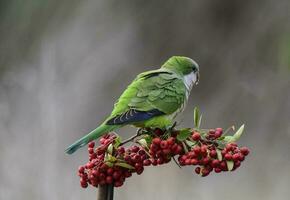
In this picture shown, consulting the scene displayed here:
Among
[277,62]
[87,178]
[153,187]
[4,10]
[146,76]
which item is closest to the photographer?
[87,178]

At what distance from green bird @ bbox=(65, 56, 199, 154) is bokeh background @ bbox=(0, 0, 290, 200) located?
3.41 feet

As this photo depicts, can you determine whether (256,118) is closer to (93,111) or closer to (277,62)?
(277,62)

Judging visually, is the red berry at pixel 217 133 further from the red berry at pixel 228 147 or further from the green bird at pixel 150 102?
the green bird at pixel 150 102

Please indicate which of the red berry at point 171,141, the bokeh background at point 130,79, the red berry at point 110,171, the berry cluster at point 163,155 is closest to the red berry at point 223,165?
the berry cluster at point 163,155

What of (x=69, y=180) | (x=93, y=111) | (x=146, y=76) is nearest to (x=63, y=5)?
(x=93, y=111)

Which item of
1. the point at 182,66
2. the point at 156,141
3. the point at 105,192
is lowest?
the point at 105,192

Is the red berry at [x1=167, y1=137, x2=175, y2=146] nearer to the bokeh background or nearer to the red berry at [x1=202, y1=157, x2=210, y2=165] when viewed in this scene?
the red berry at [x1=202, y1=157, x2=210, y2=165]

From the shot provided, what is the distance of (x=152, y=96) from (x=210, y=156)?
324mm

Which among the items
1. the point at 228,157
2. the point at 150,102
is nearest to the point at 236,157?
the point at 228,157

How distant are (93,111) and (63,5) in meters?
0.47

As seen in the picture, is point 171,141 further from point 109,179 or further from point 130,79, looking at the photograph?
point 130,79

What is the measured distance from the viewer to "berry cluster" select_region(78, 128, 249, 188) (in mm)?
1368

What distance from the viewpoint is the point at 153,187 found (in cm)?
295

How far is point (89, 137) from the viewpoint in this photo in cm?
146
